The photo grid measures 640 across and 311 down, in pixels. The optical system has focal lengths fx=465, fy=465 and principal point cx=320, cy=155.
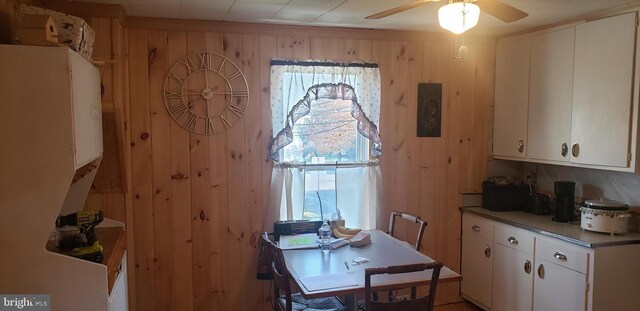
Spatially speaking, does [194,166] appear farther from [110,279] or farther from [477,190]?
[477,190]

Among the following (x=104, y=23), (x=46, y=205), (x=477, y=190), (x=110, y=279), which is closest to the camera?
(x=46, y=205)

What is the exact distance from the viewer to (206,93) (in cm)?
321

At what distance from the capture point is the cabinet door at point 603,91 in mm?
2787

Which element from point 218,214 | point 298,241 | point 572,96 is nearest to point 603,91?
point 572,96

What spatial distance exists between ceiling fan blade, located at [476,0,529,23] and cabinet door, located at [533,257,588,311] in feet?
5.47

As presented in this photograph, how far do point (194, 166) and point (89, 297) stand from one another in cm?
147

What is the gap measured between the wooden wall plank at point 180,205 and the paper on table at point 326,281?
122cm

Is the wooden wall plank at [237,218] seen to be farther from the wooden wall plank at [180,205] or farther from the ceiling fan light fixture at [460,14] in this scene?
the ceiling fan light fixture at [460,14]

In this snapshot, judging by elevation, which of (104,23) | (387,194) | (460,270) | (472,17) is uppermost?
(104,23)

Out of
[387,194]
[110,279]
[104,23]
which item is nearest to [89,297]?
[110,279]

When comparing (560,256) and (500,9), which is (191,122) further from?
(560,256)

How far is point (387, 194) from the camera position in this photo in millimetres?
3664

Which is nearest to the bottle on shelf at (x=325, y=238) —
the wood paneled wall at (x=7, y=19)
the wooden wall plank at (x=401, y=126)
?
the wooden wall plank at (x=401, y=126)

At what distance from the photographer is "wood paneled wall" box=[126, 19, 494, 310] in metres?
3.15
